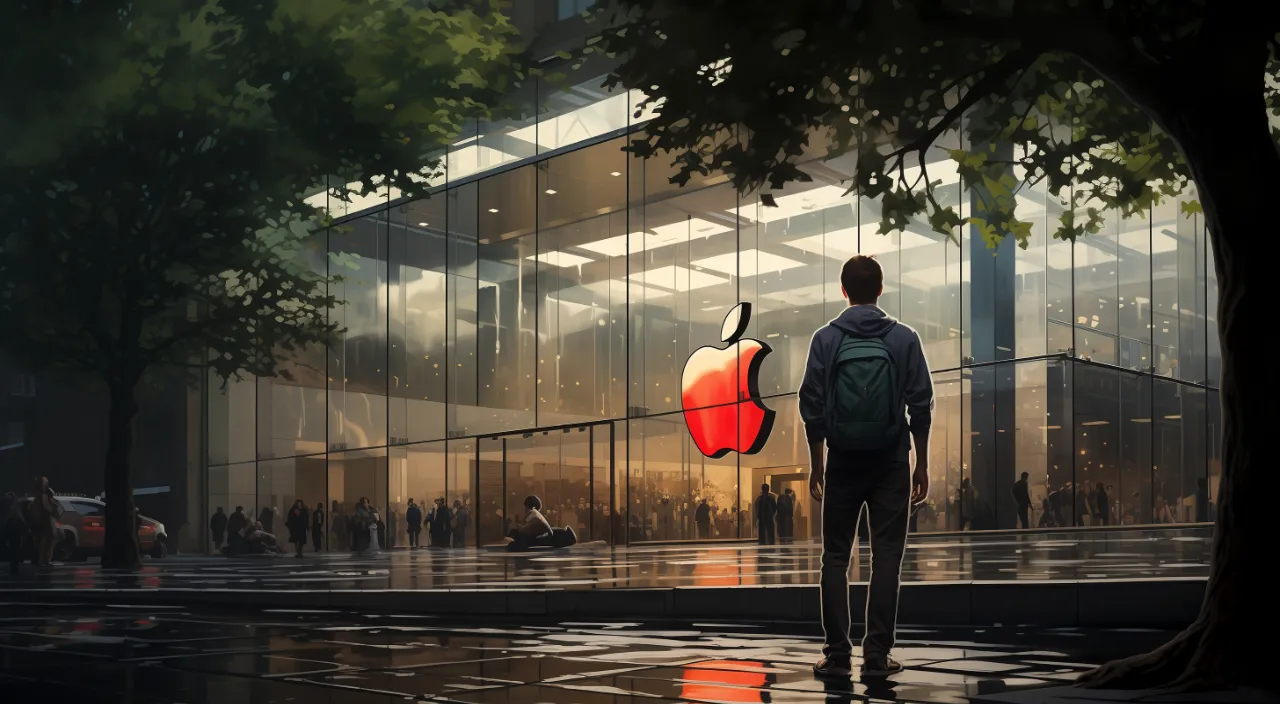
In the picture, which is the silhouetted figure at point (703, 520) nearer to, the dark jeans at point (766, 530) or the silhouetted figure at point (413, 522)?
the dark jeans at point (766, 530)

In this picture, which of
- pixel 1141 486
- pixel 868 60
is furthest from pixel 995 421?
pixel 868 60

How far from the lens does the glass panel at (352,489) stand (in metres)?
36.2

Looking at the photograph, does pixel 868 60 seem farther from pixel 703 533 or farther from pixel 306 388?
pixel 306 388

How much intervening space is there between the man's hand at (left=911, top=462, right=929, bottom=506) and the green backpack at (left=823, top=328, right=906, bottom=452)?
170mm

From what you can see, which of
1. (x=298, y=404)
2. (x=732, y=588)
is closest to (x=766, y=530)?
(x=298, y=404)

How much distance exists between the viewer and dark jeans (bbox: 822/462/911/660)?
593cm

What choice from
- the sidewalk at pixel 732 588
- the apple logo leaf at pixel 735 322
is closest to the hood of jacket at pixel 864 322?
the sidewalk at pixel 732 588

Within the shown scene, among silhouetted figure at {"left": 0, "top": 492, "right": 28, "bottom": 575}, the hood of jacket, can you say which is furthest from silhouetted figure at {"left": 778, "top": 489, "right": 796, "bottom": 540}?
the hood of jacket

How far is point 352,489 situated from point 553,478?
7707 millimetres

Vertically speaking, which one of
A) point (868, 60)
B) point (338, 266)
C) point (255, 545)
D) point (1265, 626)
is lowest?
point (255, 545)

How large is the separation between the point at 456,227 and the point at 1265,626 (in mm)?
30287

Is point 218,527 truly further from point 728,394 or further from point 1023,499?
point 1023,499

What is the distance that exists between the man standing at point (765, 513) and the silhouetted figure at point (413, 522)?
36.3 ft

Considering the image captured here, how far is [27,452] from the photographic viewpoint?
1801 inches
